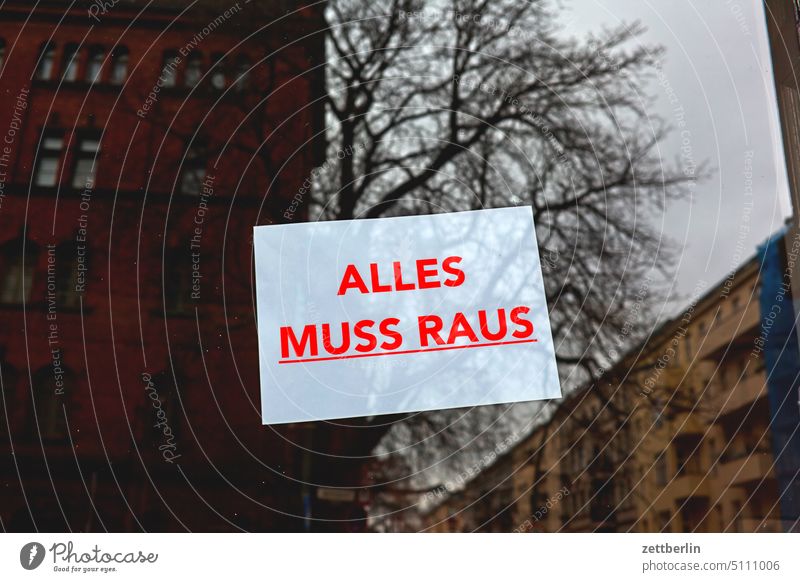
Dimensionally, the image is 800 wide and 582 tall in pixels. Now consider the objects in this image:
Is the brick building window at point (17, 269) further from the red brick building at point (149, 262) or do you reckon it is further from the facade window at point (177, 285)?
the facade window at point (177, 285)

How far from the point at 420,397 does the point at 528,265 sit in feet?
1.45

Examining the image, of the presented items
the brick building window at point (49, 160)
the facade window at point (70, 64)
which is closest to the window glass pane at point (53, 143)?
the brick building window at point (49, 160)

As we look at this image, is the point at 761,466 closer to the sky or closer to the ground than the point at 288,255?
closer to the ground

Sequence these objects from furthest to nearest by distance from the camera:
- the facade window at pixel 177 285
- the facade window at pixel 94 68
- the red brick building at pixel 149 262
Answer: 1. the facade window at pixel 94 68
2. the facade window at pixel 177 285
3. the red brick building at pixel 149 262

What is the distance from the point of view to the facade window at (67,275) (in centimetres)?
169

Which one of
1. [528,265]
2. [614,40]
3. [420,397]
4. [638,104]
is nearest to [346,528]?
[420,397]

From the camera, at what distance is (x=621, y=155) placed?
1.81m

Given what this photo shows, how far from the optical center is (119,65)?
1857 millimetres

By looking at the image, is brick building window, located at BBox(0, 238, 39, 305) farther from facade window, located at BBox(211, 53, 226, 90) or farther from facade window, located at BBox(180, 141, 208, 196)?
facade window, located at BBox(211, 53, 226, 90)

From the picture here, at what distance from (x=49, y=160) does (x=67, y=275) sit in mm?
311

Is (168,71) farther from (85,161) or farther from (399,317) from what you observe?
(399,317)

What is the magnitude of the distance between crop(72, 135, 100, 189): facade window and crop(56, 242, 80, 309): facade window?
170mm
